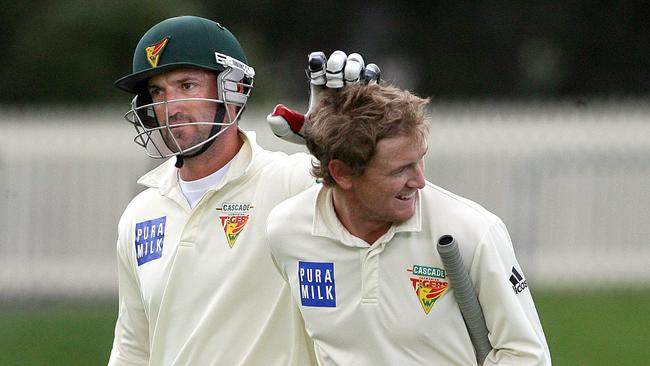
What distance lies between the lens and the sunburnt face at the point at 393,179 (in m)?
4.18

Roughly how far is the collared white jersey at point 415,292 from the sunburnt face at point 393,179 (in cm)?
7

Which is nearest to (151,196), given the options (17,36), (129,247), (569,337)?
(129,247)

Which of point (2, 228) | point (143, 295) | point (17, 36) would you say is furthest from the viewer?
point (17, 36)

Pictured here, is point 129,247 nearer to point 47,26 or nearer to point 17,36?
point 47,26

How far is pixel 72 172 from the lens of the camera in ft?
42.1

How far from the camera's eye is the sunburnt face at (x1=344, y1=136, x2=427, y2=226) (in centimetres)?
418

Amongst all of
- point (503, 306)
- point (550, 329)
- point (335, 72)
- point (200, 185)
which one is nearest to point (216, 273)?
point (200, 185)

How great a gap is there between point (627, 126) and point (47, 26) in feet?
25.8

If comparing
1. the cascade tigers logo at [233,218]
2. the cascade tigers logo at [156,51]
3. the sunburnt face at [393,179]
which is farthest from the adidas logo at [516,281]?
the cascade tigers logo at [156,51]

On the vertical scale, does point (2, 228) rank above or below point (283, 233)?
below

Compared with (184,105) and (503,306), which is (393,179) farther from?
(184,105)

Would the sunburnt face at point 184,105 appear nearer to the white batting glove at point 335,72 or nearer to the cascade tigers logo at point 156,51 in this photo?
the cascade tigers logo at point 156,51

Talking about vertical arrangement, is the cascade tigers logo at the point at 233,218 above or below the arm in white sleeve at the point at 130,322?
above

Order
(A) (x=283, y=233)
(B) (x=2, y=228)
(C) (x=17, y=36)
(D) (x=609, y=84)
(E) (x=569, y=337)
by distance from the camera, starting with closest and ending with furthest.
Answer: (A) (x=283, y=233)
(E) (x=569, y=337)
(B) (x=2, y=228)
(C) (x=17, y=36)
(D) (x=609, y=84)
